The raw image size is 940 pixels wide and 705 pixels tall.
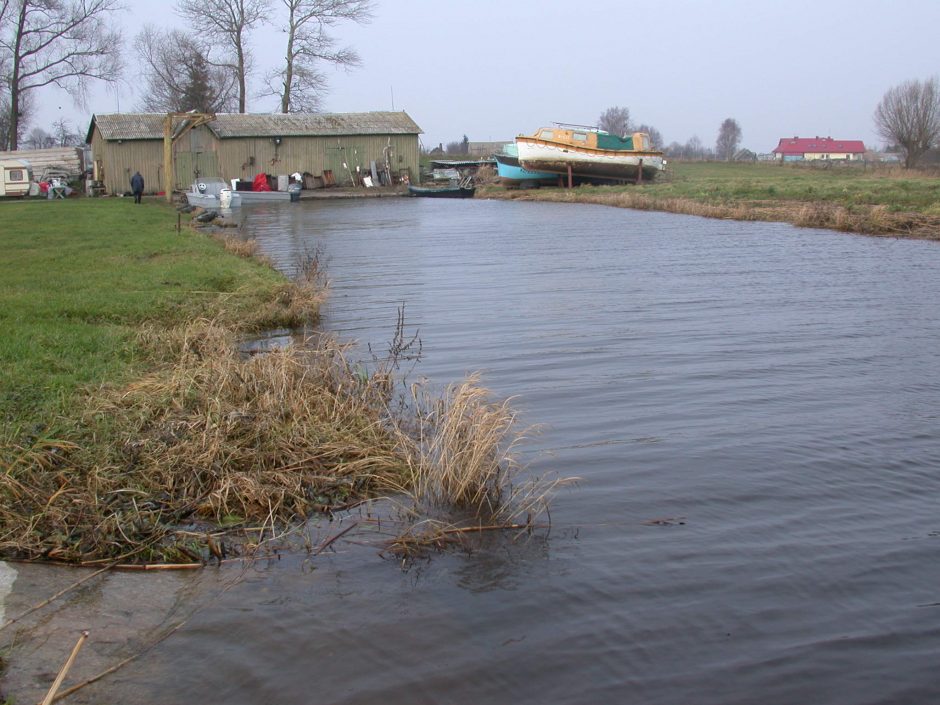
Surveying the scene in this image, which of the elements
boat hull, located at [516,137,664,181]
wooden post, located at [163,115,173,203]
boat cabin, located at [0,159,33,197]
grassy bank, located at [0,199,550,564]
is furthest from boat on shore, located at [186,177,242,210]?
grassy bank, located at [0,199,550,564]

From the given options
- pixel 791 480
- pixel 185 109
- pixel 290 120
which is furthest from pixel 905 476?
pixel 185 109

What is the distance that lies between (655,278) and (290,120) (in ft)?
135

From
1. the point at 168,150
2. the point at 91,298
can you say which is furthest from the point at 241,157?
the point at 91,298

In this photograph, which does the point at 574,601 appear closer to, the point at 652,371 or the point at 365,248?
the point at 652,371

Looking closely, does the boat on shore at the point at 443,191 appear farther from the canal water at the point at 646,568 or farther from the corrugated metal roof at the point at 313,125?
the canal water at the point at 646,568

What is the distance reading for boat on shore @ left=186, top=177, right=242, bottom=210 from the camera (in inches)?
1408

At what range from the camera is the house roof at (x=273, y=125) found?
4928cm

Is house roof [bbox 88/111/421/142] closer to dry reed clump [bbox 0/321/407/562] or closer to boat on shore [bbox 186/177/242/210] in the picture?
boat on shore [bbox 186/177/242/210]

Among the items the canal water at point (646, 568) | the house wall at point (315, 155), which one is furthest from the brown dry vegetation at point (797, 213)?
the house wall at point (315, 155)

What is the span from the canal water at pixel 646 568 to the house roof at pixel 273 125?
41195mm

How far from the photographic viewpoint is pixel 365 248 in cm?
2353

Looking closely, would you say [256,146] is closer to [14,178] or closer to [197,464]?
[14,178]

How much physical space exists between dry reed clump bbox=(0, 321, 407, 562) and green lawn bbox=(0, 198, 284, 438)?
0.67 m

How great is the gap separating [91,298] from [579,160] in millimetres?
43140
